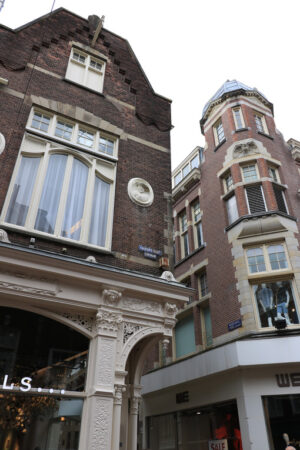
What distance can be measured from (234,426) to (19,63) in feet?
47.0

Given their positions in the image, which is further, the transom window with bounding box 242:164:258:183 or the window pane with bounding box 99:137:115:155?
the transom window with bounding box 242:164:258:183

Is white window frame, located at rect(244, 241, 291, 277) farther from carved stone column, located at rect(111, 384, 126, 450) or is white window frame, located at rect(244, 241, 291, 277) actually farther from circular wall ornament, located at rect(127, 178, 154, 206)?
carved stone column, located at rect(111, 384, 126, 450)

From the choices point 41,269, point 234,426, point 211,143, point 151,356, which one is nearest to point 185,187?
point 211,143

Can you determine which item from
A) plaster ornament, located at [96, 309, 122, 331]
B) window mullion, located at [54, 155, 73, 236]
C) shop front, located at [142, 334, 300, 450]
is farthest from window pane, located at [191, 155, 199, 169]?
plaster ornament, located at [96, 309, 122, 331]

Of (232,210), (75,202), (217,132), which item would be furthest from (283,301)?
(217,132)

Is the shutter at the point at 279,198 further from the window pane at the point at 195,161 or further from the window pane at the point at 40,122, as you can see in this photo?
the window pane at the point at 40,122

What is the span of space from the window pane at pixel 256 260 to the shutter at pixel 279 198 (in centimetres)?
250

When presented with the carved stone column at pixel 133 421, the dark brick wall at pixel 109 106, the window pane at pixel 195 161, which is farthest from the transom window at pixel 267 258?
the window pane at pixel 195 161

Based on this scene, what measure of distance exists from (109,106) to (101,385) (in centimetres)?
872

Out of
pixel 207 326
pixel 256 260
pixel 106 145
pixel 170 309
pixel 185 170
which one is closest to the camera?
pixel 170 309

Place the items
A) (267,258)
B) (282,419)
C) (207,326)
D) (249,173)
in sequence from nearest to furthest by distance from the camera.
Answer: (282,419)
(267,258)
(207,326)
(249,173)

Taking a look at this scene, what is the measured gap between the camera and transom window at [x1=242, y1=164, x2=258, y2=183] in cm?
1722

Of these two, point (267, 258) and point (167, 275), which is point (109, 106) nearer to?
point (167, 275)

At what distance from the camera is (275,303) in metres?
14.1
